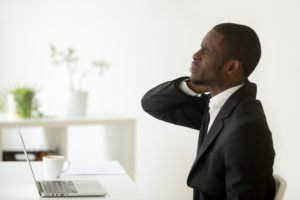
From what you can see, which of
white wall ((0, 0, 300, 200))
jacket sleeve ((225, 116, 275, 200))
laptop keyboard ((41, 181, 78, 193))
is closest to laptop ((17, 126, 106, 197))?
laptop keyboard ((41, 181, 78, 193))

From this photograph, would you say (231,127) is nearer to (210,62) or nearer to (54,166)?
(210,62)

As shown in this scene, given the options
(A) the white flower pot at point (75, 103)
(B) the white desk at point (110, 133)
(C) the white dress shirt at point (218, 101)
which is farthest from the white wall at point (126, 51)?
(C) the white dress shirt at point (218, 101)

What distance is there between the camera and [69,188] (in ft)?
6.43

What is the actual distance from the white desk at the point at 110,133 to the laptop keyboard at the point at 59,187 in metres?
1.75

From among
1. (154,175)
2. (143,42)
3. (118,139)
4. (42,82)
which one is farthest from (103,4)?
(154,175)

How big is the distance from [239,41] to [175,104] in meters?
0.56

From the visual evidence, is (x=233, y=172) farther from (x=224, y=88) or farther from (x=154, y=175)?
(x=154, y=175)

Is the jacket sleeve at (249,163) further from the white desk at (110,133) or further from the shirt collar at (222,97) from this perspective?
the white desk at (110,133)

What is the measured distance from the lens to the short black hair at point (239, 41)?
6.36 feet

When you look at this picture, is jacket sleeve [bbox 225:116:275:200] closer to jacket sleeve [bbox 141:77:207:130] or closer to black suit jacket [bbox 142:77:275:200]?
black suit jacket [bbox 142:77:275:200]

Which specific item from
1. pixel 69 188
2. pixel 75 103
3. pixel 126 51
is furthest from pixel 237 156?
pixel 126 51

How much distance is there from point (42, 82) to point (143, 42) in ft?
2.77

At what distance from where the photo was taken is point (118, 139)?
4094 millimetres

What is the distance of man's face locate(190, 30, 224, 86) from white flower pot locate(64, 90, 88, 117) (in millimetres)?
1954
